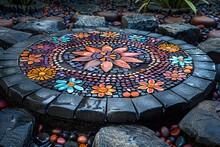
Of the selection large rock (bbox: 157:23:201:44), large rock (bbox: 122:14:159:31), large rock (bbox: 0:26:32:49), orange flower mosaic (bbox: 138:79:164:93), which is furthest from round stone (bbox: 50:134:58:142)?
large rock (bbox: 122:14:159:31)

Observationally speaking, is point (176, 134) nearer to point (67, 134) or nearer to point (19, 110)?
point (67, 134)

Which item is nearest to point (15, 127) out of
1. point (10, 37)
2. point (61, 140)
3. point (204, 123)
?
point (61, 140)

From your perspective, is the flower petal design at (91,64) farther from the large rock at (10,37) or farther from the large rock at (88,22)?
the large rock at (88,22)

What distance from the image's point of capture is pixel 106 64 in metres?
2.03

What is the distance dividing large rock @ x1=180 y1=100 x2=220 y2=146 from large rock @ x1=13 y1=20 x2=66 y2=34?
1.83 meters

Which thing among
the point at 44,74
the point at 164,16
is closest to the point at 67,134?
the point at 44,74

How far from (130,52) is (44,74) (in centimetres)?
80

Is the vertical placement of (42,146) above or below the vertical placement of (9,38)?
below

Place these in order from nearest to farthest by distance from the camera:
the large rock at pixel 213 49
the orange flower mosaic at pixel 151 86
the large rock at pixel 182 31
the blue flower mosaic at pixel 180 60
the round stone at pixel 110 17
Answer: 1. the orange flower mosaic at pixel 151 86
2. the blue flower mosaic at pixel 180 60
3. the large rock at pixel 213 49
4. the large rock at pixel 182 31
5. the round stone at pixel 110 17

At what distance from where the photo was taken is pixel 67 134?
1.52 metres

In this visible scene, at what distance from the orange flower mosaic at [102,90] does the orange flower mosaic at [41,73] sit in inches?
14.1

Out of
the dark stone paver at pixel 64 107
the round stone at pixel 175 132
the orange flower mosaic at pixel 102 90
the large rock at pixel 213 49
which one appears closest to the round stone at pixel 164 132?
the round stone at pixel 175 132

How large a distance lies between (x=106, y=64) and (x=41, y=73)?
50cm

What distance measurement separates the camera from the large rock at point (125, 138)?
1285 mm
